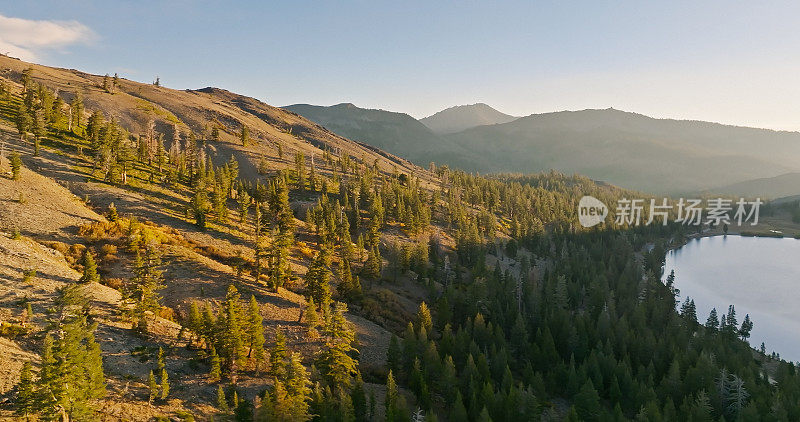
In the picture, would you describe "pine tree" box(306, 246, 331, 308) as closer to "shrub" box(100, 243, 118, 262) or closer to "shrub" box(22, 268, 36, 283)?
"shrub" box(100, 243, 118, 262)

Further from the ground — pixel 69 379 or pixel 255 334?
pixel 69 379

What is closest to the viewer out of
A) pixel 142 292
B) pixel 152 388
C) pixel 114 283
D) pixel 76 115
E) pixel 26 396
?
pixel 26 396

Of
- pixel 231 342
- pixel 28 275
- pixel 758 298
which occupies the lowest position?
pixel 758 298

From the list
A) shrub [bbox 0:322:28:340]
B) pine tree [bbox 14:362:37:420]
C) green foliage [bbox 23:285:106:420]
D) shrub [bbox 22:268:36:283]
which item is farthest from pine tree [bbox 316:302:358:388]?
shrub [bbox 22:268:36:283]

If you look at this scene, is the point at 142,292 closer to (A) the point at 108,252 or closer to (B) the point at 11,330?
(B) the point at 11,330

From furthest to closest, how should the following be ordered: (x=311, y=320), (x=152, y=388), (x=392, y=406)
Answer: (x=311, y=320) < (x=392, y=406) < (x=152, y=388)

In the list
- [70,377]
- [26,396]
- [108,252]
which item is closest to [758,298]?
[70,377]

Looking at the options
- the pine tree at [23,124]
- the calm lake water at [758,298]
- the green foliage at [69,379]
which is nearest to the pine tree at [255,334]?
the green foliage at [69,379]

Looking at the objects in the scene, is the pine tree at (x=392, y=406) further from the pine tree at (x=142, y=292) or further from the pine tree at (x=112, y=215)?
the pine tree at (x=112, y=215)

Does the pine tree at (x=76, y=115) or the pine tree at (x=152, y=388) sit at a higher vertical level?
the pine tree at (x=76, y=115)
